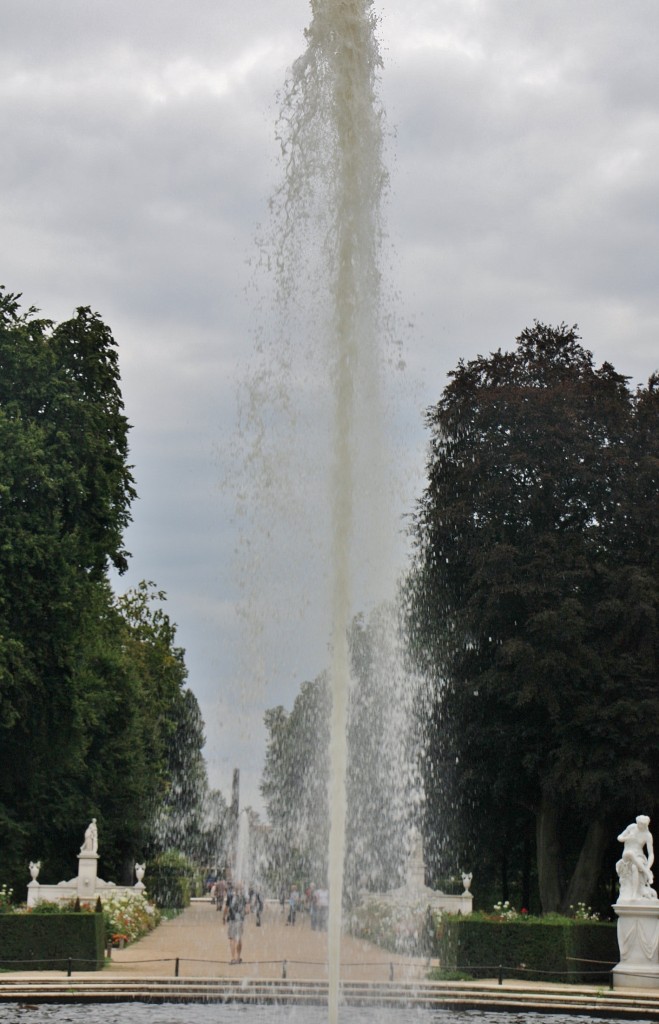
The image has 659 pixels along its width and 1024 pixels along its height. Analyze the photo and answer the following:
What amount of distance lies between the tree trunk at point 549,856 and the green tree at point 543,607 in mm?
51

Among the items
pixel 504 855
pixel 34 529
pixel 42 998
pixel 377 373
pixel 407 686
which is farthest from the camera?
pixel 504 855

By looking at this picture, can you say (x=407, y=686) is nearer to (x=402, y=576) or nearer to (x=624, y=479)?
(x=402, y=576)

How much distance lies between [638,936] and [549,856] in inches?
419

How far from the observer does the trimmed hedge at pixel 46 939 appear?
2541 cm

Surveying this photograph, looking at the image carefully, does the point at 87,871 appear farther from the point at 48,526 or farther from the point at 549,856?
the point at 549,856

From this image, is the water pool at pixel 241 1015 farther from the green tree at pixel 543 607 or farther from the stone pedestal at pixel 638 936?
the green tree at pixel 543 607

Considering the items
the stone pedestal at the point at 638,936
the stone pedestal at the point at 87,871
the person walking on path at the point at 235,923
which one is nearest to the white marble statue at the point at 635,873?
the stone pedestal at the point at 638,936

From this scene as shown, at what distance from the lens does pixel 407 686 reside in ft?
125

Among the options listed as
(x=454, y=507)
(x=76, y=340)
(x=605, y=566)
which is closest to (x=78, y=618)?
(x=76, y=340)

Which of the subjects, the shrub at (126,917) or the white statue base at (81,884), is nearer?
the shrub at (126,917)

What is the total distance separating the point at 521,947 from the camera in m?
26.2

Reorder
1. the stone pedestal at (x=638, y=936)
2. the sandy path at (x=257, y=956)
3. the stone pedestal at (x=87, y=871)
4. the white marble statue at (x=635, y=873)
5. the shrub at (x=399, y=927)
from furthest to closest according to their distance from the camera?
the stone pedestal at (x=87, y=871)
the shrub at (x=399, y=927)
the white marble statue at (x=635, y=873)
the stone pedestal at (x=638, y=936)
the sandy path at (x=257, y=956)

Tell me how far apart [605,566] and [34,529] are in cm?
1368

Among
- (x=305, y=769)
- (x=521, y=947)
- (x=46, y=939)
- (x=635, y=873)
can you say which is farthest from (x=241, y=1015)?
(x=635, y=873)
